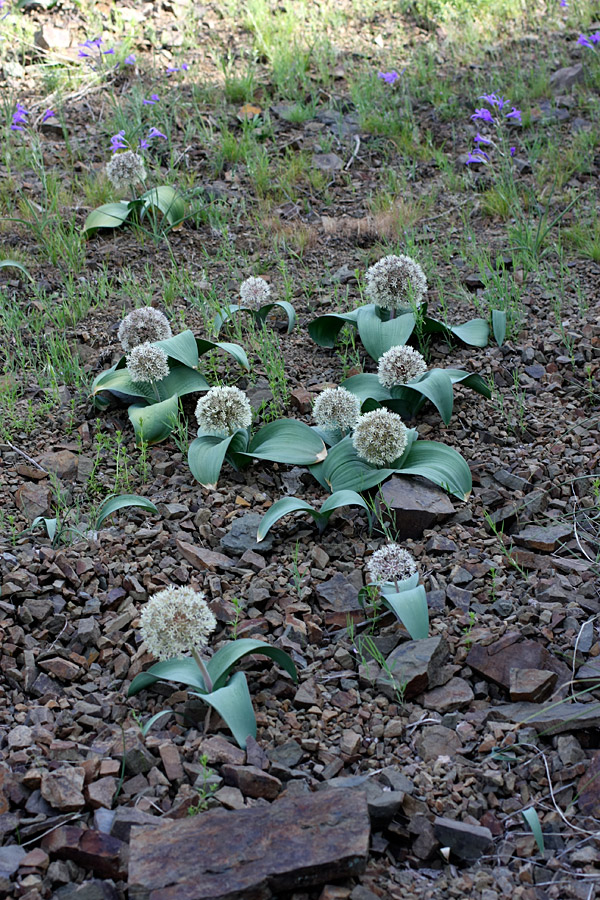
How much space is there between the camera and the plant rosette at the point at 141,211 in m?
4.91

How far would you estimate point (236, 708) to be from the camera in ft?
6.95

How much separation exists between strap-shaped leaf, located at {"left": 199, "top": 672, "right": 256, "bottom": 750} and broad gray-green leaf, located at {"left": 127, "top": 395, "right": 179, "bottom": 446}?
1.44 meters

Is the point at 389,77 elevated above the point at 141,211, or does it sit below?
above

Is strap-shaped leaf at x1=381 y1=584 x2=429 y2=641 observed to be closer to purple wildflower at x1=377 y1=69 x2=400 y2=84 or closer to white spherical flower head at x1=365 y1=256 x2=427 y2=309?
white spherical flower head at x1=365 y1=256 x2=427 y2=309

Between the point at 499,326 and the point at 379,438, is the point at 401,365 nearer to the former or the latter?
the point at 379,438

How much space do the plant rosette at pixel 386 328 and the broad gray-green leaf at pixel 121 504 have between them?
129 cm

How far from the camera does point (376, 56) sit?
266 inches

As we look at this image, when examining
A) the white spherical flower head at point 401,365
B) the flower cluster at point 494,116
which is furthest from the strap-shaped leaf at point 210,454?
the flower cluster at point 494,116

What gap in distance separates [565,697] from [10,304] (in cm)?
346

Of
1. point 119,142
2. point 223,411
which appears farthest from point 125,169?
point 223,411

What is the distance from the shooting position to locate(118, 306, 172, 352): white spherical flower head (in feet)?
11.9

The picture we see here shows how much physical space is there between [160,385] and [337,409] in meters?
0.88

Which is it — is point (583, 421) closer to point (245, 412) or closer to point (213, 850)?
point (245, 412)

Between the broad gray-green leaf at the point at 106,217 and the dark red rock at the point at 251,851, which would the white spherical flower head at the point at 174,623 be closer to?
the dark red rock at the point at 251,851
